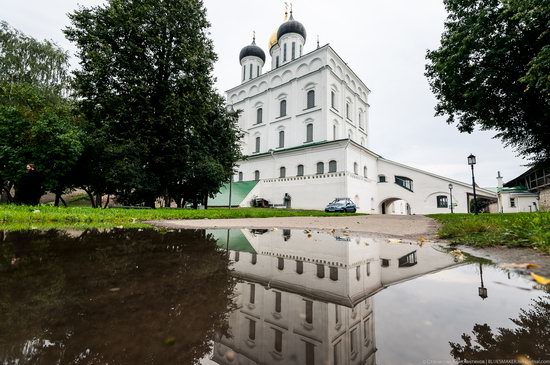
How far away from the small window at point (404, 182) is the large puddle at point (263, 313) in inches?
1238

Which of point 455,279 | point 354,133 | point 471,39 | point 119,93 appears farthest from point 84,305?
point 354,133

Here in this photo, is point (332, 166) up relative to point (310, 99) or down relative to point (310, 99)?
down

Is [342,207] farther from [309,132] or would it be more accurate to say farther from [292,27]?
[292,27]

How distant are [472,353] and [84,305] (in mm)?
1785

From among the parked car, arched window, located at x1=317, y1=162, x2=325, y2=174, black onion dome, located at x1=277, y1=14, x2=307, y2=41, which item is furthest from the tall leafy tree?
black onion dome, located at x1=277, y1=14, x2=307, y2=41

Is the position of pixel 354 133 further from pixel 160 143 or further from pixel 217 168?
pixel 160 143

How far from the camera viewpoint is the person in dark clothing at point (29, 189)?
13.5m

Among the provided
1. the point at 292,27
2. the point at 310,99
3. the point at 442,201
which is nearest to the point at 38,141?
the point at 310,99

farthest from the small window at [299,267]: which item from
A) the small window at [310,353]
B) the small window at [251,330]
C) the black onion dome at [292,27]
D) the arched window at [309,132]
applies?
the black onion dome at [292,27]

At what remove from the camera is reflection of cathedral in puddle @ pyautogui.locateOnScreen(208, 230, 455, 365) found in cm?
100

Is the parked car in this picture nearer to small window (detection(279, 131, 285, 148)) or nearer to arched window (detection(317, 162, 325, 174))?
arched window (detection(317, 162, 325, 174))

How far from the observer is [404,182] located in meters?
30.8

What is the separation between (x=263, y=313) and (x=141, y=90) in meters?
15.1

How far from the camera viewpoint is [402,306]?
140 centimetres
